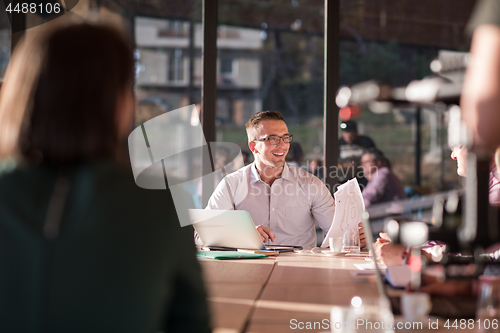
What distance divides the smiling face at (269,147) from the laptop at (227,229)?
83 cm

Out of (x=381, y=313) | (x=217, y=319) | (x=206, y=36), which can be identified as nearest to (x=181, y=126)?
(x=206, y=36)

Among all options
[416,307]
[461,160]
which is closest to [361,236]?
[461,160]

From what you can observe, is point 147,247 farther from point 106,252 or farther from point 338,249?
point 338,249

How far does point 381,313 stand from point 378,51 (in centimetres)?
547

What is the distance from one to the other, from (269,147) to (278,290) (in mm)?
1855

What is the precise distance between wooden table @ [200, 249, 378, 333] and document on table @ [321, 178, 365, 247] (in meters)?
0.23

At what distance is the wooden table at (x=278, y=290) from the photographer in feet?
4.17

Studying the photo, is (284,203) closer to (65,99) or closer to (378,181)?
(378,181)

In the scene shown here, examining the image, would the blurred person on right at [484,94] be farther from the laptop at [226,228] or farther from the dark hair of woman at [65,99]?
the laptop at [226,228]

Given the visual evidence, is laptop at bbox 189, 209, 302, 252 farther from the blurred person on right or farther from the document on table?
the blurred person on right

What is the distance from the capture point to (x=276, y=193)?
10.9ft

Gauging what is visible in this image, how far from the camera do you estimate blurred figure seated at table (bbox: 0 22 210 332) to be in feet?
2.71

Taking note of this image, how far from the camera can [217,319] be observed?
129cm

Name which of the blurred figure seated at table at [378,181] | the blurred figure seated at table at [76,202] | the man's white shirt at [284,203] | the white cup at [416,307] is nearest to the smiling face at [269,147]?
the man's white shirt at [284,203]
